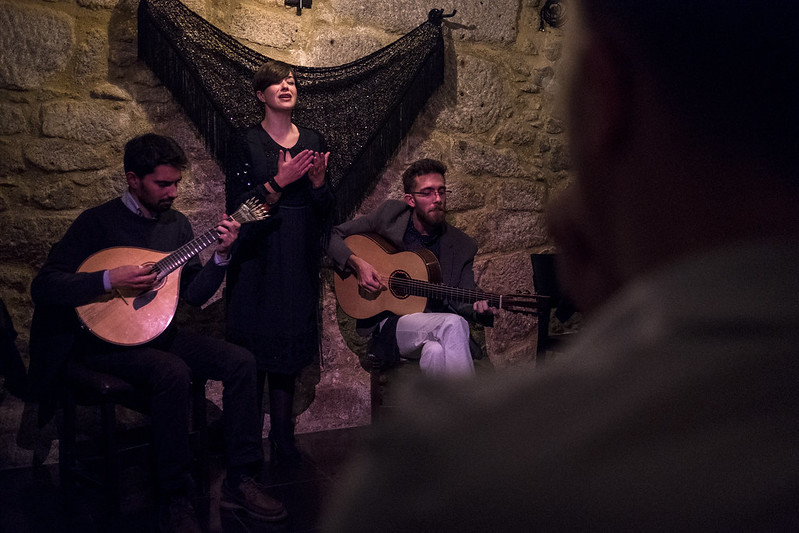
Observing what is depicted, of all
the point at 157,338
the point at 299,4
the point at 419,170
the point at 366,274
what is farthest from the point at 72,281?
the point at 299,4

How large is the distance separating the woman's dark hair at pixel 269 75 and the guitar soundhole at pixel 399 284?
1121 mm

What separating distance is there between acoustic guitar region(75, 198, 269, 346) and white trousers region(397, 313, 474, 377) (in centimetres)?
104

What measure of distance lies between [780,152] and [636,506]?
0.67 ft

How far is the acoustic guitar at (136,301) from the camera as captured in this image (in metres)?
2.71

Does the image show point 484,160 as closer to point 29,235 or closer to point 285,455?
point 285,455

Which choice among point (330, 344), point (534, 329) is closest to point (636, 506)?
point (330, 344)

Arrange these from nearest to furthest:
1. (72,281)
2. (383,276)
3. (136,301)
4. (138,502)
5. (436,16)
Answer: (72,281), (136,301), (138,502), (383,276), (436,16)

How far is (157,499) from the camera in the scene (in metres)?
2.63

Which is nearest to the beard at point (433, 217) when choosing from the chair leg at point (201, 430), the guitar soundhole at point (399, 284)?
the guitar soundhole at point (399, 284)

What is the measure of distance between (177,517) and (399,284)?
150 centimetres

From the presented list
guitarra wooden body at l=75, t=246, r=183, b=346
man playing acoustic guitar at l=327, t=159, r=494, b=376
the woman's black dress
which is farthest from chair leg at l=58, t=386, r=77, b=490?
man playing acoustic guitar at l=327, t=159, r=494, b=376

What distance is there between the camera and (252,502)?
2.72 metres

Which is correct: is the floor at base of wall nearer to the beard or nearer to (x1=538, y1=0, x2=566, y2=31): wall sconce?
the beard

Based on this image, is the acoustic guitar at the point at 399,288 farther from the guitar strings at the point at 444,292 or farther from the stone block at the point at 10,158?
the stone block at the point at 10,158
